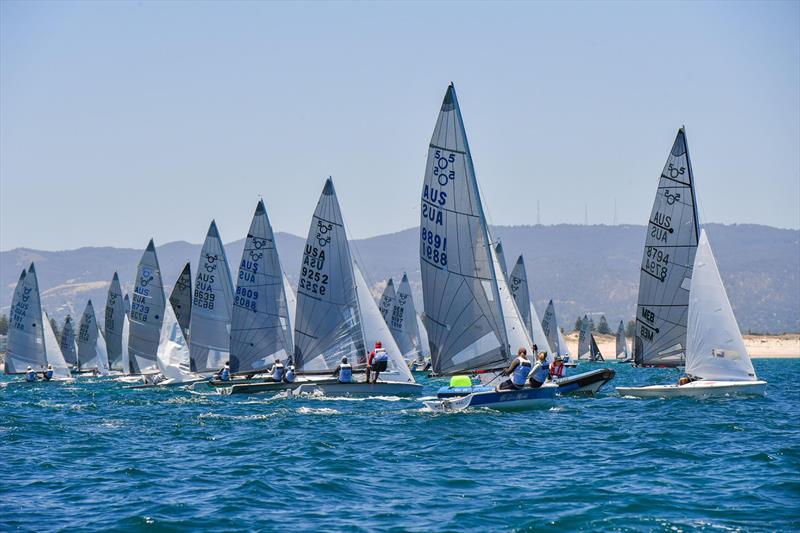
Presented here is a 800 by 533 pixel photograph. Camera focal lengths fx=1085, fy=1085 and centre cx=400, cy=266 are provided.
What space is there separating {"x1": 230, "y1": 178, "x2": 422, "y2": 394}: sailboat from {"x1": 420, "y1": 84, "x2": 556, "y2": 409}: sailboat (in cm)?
697

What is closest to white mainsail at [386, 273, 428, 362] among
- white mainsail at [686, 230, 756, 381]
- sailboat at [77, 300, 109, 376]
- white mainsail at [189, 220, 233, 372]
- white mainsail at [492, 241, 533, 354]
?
sailboat at [77, 300, 109, 376]

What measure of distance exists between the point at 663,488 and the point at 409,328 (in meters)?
61.1

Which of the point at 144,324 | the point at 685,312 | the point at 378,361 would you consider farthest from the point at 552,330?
the point at 378,361

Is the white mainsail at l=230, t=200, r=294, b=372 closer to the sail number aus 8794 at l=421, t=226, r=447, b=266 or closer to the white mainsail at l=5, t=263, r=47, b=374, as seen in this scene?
the sail number aus 8794 at l=421, t=226, r=447, b=266

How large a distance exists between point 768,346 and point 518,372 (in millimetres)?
122414

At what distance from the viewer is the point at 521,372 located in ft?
96.7

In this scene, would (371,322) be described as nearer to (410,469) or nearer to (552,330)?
(410,469)

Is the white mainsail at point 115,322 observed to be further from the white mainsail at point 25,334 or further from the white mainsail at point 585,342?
the white mainsail at point 585,342

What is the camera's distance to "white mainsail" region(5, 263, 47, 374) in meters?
62.4

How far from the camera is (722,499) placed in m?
16.6

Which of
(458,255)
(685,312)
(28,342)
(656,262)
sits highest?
(656,262)

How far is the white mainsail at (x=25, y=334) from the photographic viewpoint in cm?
6244

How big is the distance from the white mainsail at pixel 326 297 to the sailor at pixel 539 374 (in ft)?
34.5

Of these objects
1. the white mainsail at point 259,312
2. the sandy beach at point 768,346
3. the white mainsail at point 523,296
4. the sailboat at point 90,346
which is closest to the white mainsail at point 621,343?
the sandy beach at point 768,346
